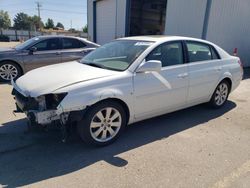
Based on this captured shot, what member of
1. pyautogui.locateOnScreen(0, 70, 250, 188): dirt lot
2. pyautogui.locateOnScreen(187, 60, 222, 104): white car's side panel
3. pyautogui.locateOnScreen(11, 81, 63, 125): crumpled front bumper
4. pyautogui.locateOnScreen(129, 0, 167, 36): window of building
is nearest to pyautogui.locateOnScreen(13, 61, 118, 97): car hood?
pyautogui.locateOnScreen(11, 81, 63, 125): crumpled front bumper

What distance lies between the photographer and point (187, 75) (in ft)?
14.4

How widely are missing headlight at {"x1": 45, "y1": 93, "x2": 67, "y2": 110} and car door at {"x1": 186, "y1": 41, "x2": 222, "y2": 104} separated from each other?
7.96ft

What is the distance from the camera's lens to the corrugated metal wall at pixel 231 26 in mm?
10789

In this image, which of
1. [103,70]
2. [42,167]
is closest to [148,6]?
[103,70]

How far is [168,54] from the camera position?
13.9ft

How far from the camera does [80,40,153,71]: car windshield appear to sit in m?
3.87

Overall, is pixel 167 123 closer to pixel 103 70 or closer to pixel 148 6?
pixel 103 70

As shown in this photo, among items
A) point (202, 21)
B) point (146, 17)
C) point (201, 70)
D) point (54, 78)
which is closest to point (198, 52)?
point (201, 70)

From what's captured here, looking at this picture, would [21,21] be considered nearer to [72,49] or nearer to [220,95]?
[72,49]

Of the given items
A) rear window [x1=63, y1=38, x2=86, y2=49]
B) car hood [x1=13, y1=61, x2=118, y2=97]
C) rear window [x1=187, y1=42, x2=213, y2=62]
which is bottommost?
car hood [x1=13, y1=61, x2=118, y2=97]

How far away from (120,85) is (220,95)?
2.81 m

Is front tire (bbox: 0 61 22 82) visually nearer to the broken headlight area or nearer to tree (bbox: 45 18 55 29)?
the broken headlight area

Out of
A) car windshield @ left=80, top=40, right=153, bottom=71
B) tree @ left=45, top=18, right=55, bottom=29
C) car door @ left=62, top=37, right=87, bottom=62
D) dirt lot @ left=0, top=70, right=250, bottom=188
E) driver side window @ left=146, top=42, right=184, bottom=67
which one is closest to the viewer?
dirt lot @ left=0, top=70, right=250, bottom=188

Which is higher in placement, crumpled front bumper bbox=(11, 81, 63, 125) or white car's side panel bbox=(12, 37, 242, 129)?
white car's side panel bbox=(12, 37, 242, 129)
